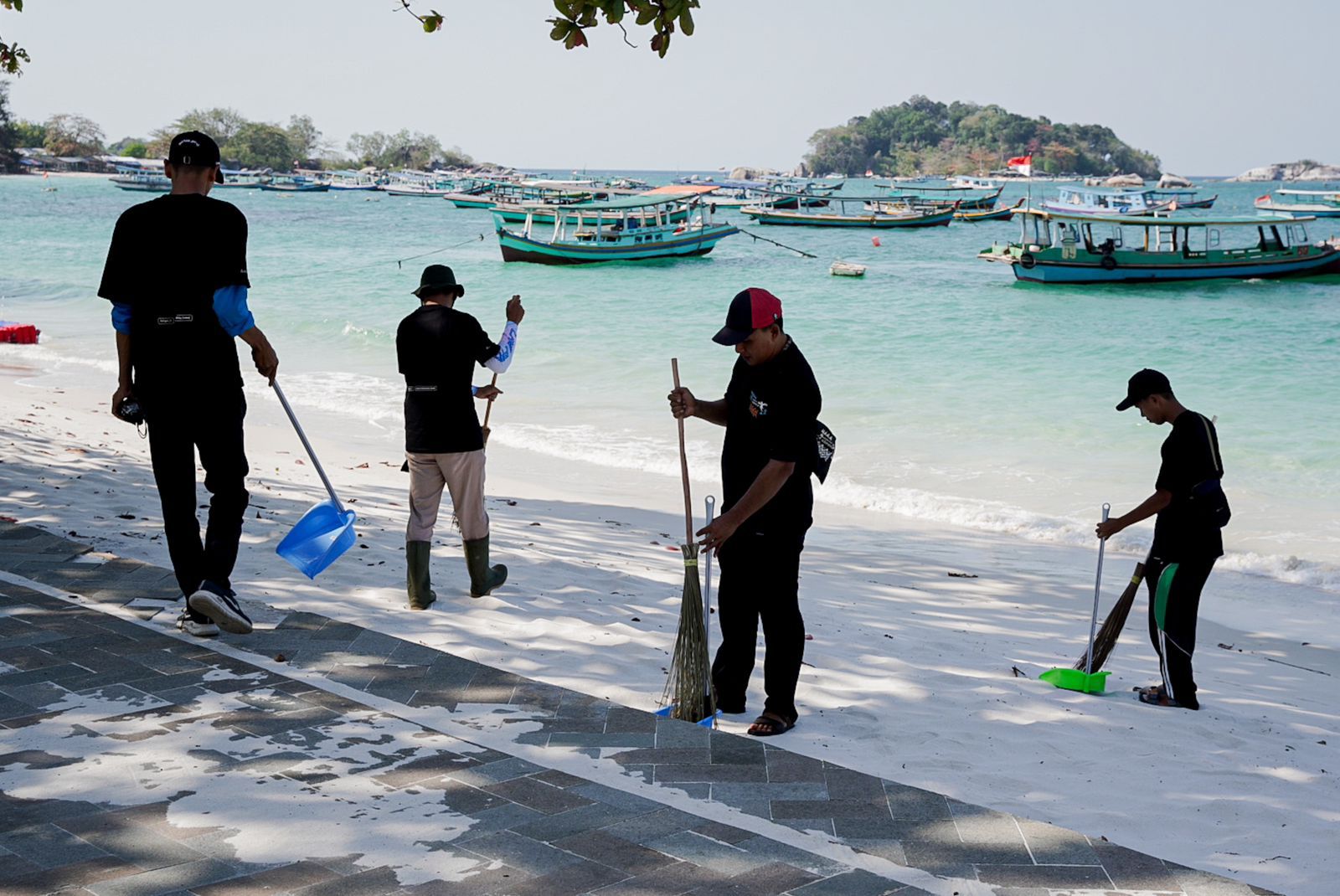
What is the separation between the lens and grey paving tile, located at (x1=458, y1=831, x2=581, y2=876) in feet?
10.2

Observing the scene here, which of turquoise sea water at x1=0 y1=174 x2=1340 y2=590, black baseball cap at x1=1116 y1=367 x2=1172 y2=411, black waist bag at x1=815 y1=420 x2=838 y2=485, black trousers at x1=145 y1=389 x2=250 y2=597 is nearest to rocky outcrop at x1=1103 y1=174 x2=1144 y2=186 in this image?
turquoise sea water at x1=0 y1=174 x2=1340 y2=590

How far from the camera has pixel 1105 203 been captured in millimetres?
71125

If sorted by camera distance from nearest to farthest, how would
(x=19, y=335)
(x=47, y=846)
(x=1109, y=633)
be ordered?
(x=47, y=846), (x=1109, y=633), (x=19, y=335)

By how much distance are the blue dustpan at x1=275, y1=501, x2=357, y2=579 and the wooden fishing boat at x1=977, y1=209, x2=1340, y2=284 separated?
33.4 meters

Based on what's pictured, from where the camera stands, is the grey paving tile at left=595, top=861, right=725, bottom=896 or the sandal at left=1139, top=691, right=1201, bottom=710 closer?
the grey paving tile at left=595, top=861, right=725, bottom=896

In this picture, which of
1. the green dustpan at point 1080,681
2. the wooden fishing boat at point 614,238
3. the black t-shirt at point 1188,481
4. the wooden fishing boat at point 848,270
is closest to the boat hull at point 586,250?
the wooden fishing boat at point 614,238

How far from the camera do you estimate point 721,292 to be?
3616cm

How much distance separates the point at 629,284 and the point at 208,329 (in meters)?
32.9

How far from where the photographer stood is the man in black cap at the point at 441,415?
5703 mm

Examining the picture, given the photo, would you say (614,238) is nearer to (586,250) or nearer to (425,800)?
(586,250)

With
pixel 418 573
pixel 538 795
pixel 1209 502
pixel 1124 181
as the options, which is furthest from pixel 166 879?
pixel 1124 181

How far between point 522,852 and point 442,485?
3050 millimetres

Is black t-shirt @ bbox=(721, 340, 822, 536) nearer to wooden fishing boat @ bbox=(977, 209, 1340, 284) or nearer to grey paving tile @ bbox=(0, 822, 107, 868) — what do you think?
grey paving tile @ bbox=(0, 822, 107, 868)

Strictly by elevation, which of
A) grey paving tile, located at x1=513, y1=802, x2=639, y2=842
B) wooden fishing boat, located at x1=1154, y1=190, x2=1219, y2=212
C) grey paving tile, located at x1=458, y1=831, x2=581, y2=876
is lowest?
grey paving tile, located at x1=513, y1=802, x2=639, y2=842
